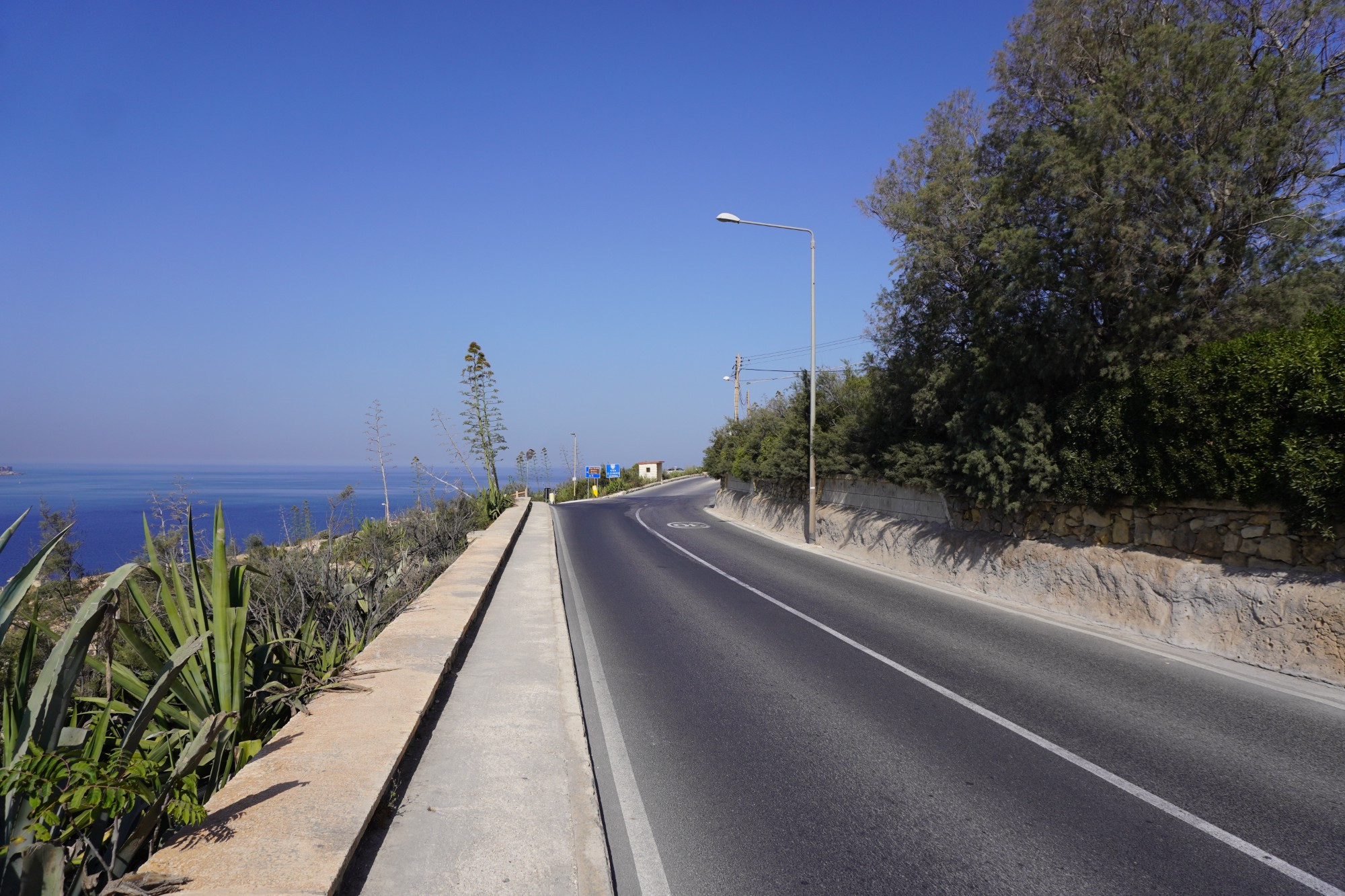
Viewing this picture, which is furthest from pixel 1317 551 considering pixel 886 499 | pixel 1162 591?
pixel 886 499

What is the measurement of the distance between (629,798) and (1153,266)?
9154mm

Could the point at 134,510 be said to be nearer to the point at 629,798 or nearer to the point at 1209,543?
the point at 629,798

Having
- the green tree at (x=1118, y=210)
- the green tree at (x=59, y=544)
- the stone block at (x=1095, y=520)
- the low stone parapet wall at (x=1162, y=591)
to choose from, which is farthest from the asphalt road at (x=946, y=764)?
the green tree at (x=59, y=544)

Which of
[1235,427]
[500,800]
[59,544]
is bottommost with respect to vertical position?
[500,800]

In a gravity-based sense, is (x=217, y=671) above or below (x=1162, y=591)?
above

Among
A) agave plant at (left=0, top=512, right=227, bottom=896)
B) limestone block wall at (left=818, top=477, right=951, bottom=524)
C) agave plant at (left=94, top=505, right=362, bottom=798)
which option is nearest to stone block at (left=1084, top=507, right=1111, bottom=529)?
limestone block wall at (left=818, top=477, right=951, bottom=524)

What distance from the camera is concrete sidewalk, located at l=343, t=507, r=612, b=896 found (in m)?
3.60

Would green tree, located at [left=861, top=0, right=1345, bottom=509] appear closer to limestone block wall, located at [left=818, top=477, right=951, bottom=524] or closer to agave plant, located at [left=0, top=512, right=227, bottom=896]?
limestone block wall, located at [left=818, top=477, right=951, bottom=524]

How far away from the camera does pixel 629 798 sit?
4.72 metres

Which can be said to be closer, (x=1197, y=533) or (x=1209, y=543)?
(x=1209, y=543)

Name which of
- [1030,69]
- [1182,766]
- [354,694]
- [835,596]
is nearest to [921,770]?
[1182,766]

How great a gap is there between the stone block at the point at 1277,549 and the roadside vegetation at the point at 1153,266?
354mm

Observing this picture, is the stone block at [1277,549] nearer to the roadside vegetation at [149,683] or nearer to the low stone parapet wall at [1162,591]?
the low stone parapet wall at [1162,591]

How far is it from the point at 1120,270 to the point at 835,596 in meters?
5.94
